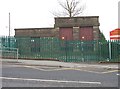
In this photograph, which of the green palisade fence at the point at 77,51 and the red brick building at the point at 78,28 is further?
the red brick building at the point at 78,28

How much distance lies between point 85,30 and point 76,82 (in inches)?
1156

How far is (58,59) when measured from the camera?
24406 millimetres

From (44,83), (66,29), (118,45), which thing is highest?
(66,29)

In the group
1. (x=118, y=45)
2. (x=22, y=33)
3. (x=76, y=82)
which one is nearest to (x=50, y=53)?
(x=118, y=45)

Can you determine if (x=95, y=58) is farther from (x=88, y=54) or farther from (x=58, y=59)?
(x=58, y=59)

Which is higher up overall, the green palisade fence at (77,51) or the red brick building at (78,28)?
the red brick building at (78,28)

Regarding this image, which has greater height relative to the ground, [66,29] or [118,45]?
[66,29]

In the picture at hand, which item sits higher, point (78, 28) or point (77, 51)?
point (78, 28)

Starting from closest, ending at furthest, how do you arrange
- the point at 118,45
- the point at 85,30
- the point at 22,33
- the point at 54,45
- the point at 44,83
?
Answer: the point at 44,83 < the point at 118,45 < the point at 54,45 < the point at 85,30 < the point at 22,33

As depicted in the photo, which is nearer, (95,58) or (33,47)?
(95,58)

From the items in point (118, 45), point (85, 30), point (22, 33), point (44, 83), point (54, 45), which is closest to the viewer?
point (44, 83)

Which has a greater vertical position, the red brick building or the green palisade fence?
the red brick building

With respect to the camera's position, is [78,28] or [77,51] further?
[78,28]

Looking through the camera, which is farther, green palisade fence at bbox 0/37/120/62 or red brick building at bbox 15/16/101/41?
red brick building at bbox 15/16/101/41
